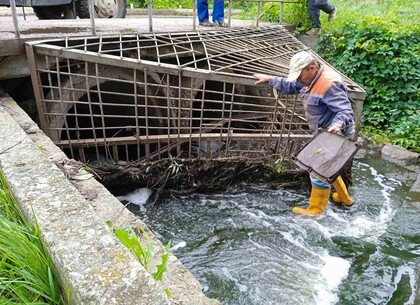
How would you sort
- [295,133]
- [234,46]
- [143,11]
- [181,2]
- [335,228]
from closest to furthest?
[335,228], [295,133], [234,46], [143,11], [181,2]

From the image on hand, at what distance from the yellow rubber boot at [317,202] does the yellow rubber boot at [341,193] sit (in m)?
0.29

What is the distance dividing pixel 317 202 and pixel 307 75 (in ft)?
5.21

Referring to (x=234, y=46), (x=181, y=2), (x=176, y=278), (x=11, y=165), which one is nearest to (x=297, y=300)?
(x=176, y=278)

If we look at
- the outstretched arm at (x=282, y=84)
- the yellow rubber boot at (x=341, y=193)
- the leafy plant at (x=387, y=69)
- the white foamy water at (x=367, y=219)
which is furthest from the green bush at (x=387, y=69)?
the outstretched arm at (x=282, y=84)

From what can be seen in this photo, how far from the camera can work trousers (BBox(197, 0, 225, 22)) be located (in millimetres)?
6754

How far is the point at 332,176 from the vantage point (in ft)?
12.1

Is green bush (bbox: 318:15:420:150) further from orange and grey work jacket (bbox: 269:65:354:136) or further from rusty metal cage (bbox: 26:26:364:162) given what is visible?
orange and grey work jacket (bbox: 269:65:354:136)

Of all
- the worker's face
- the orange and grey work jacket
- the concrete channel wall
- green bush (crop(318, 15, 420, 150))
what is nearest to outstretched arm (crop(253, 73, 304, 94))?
the orange and grey work jacket

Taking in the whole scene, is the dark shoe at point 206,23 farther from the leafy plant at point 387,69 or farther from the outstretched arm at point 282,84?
the outstretched arm at point 282,84

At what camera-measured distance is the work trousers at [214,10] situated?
675cm

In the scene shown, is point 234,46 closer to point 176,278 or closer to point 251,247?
point 251,247

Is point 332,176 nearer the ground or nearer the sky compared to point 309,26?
nearer the ground

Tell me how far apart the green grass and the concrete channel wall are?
8 cm

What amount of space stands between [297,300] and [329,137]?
1.59m
